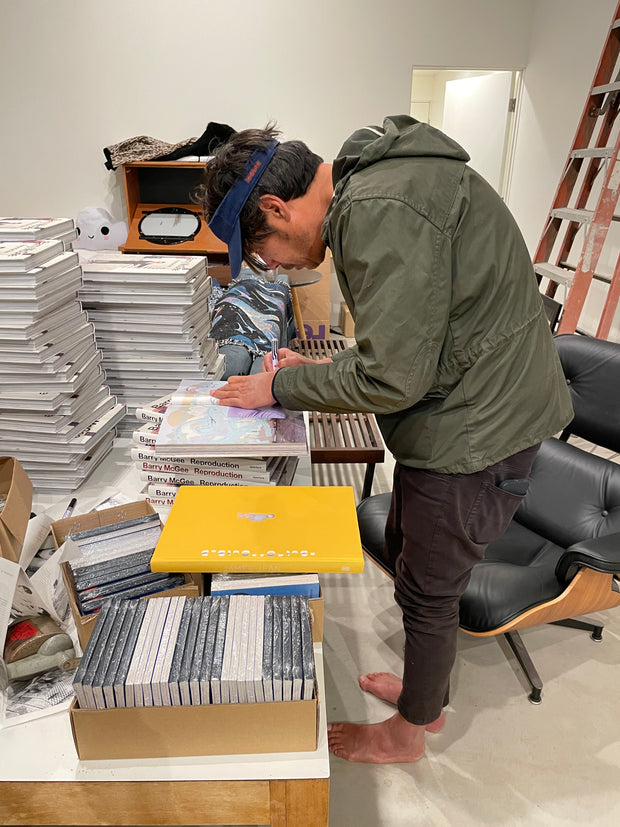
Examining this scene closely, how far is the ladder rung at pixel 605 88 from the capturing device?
3.04 m

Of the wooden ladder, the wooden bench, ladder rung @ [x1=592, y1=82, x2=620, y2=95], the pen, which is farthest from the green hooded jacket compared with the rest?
ladder rung @ [x1=592, y1=82, x2=620, y2=95]

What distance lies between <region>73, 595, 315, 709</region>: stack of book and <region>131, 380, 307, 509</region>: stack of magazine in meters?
0.46

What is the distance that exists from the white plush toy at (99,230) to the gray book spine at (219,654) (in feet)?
14.0

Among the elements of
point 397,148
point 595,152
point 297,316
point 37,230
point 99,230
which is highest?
point 397,148

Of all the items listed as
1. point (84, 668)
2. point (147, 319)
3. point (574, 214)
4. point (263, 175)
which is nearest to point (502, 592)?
point (84, 668)

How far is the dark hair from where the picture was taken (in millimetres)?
1108

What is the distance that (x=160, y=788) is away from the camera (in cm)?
92

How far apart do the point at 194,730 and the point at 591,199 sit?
12.8ft

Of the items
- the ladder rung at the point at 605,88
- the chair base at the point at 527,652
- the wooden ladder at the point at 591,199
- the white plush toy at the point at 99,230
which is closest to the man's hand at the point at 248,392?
the chair base at the point at 527,652

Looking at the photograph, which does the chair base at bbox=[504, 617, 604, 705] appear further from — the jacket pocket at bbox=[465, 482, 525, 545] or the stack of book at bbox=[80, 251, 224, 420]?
the stack of book at bbox=[80, 251, 224, 420]

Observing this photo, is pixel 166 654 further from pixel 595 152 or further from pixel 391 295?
pixel 595 152

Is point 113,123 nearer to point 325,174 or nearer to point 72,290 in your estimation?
point 72,290

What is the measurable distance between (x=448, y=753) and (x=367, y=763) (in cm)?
23

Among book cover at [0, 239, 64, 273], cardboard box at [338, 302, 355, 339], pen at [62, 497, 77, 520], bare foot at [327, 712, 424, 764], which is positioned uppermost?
book cover at [0, 239, 64, 273]
